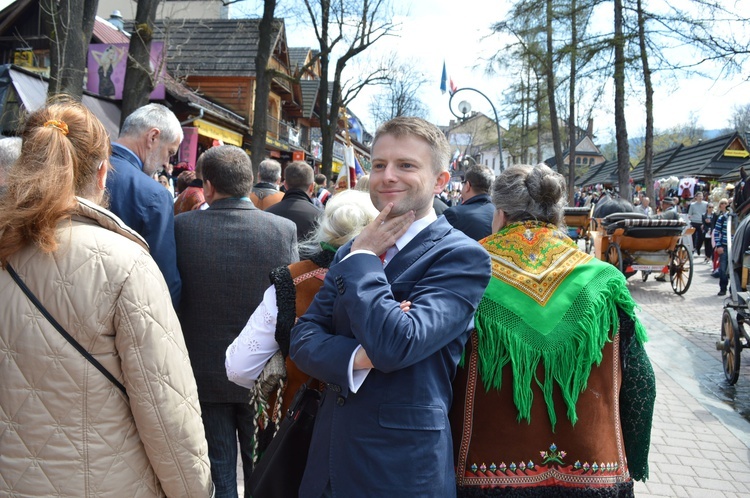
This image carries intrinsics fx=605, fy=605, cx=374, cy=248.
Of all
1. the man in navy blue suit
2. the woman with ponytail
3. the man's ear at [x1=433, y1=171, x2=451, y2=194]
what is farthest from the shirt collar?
the woman with ponytail

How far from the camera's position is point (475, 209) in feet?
16.0

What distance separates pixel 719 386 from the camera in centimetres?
632

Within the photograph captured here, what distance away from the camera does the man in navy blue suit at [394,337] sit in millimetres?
1605

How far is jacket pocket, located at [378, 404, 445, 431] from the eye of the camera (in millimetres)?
1640

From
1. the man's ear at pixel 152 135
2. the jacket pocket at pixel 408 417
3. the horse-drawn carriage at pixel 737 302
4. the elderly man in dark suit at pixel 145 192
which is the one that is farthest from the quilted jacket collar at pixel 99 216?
the horse-drawn carriage at pixel 737 302

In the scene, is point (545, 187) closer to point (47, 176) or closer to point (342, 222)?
point (342, 222)

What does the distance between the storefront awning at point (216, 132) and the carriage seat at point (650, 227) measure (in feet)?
38.0

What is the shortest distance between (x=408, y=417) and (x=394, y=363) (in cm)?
18

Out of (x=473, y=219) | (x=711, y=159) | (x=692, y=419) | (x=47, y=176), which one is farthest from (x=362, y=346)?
(x=711, y=159)

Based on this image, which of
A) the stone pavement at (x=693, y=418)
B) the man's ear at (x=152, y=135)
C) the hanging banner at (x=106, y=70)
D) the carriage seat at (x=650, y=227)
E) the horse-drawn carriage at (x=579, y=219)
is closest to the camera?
the man's ear at (x=152, y=135)

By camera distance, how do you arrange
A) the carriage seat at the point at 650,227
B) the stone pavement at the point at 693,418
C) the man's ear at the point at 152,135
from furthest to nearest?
the carriage seat at the point at 650,227
the stone pavement at the point at 693,418
the man's ear at the point at 152,135

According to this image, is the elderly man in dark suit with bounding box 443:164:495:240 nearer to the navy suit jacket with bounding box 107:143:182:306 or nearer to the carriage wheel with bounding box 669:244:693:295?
the navy suit jacket with bounding box 107:143:182:306

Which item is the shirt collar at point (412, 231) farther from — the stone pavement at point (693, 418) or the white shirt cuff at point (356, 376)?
the stone pavement at point (693, 418)

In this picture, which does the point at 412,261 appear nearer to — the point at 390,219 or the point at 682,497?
the point at 390,219
